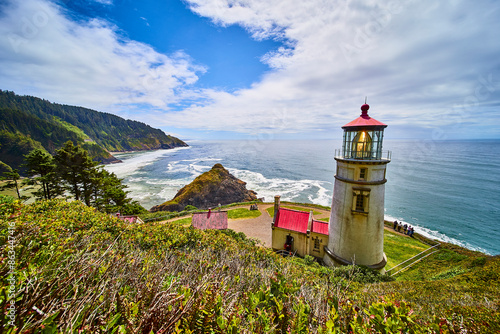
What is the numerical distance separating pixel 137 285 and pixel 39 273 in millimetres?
1253

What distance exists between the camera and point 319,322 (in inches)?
109

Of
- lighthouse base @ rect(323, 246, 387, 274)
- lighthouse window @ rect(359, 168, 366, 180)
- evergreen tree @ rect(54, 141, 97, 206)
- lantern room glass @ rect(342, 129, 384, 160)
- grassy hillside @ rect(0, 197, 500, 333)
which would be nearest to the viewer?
grassy hillside @ rect(0, 197, 500, 333)

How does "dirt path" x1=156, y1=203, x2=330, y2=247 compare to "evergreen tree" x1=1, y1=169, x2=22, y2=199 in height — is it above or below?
below

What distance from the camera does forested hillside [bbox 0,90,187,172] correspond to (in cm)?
7400

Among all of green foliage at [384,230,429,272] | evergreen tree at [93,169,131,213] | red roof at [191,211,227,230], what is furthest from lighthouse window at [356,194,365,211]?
evergreen tree at [93,169,131,213]

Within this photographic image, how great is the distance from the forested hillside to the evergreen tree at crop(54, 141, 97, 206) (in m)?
60.9

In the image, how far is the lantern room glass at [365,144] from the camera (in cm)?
1029

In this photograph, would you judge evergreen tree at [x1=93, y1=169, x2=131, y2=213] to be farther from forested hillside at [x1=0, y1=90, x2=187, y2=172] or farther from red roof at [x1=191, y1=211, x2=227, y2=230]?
forested hillside at [x1=0, y1=90, x2=187, y2=172]

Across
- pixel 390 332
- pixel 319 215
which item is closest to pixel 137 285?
pixel 390 332

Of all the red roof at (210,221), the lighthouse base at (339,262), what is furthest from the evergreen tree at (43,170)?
the lighthouse base at (339,262)

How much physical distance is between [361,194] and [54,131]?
152 meters

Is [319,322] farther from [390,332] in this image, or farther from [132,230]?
[132,230]

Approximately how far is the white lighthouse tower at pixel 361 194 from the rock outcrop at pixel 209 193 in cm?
2603

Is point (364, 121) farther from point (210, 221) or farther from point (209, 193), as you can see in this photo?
point (209, 193)
